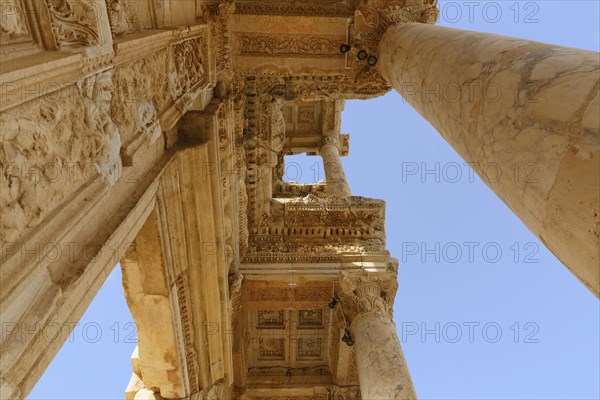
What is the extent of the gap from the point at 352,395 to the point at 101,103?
308 inches

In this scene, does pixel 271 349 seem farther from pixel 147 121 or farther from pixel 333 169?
pixel 147 121

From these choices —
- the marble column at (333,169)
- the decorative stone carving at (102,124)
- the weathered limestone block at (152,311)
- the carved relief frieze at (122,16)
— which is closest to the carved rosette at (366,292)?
the weathered limestone block at (152,311)

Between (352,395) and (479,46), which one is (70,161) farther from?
(352,395)

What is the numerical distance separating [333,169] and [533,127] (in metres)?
9.27

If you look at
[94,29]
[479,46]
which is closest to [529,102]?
[479,46]

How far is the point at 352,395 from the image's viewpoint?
886 cm

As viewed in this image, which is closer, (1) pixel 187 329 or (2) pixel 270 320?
(1) pixel 187 329

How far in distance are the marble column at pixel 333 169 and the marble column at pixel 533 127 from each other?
6.83 metres

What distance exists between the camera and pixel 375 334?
594 cm

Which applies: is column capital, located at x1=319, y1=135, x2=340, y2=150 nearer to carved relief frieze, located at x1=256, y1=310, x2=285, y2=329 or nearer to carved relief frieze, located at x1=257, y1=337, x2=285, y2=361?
carved relief frieze, located at x1=256, y1=310, x2=285, y2=329

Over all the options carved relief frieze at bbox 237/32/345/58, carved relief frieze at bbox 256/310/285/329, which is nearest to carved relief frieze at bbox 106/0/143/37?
carved relief frieze at bbox 237/32/345/58

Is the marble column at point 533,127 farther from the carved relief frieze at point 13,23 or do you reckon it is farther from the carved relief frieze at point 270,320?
the carved relief frieze at point 270,320

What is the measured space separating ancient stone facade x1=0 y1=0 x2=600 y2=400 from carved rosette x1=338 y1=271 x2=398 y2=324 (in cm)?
3

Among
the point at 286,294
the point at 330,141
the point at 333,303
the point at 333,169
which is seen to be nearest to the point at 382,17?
the point at 333,303
